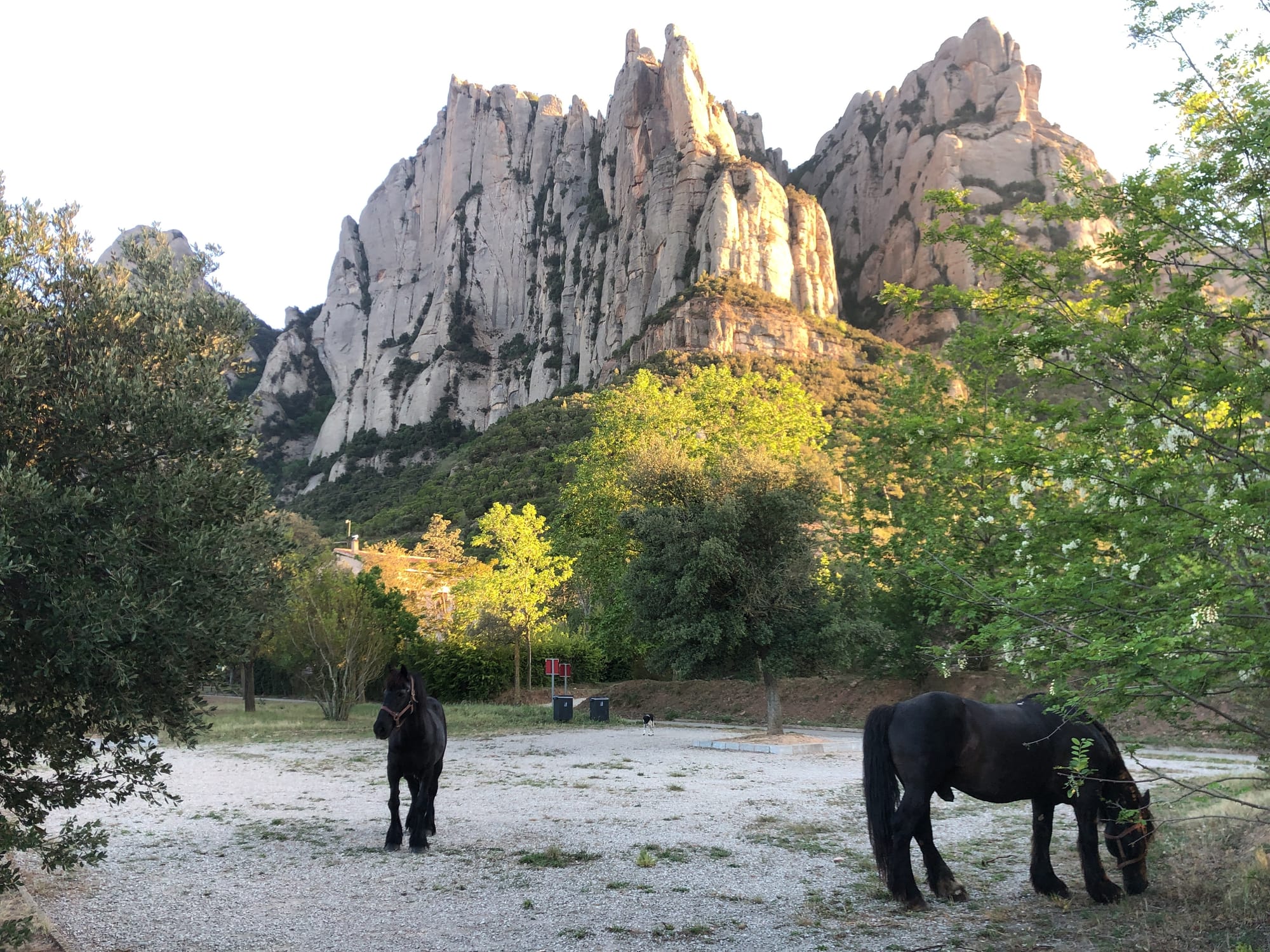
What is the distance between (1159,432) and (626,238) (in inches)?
4701

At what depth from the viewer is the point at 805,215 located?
110750mm

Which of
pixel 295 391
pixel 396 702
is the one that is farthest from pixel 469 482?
pixel 295 391

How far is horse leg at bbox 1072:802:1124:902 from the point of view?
6859 millimetres

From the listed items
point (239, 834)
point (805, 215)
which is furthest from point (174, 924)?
point (805, 215)

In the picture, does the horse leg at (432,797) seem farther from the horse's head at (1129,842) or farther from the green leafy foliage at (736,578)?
the green leafy foliage at (736,578)

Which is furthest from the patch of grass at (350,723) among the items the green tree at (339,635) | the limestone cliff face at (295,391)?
the limestone cliff face at (295,391)

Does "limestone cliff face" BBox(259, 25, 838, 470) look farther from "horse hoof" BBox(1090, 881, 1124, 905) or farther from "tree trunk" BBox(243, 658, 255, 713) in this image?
"horse hoof" BBox(1090, 881, 1124, 905)

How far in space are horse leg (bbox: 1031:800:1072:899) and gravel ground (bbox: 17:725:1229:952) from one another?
5.9 inches

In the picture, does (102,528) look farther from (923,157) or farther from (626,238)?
(923,157)

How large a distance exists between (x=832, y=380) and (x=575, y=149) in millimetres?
83907

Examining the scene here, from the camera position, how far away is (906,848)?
6.96 m

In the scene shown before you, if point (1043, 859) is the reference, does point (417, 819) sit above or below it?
below

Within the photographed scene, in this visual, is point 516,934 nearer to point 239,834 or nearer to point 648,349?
point 239,834

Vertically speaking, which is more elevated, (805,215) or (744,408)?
(805,215)
